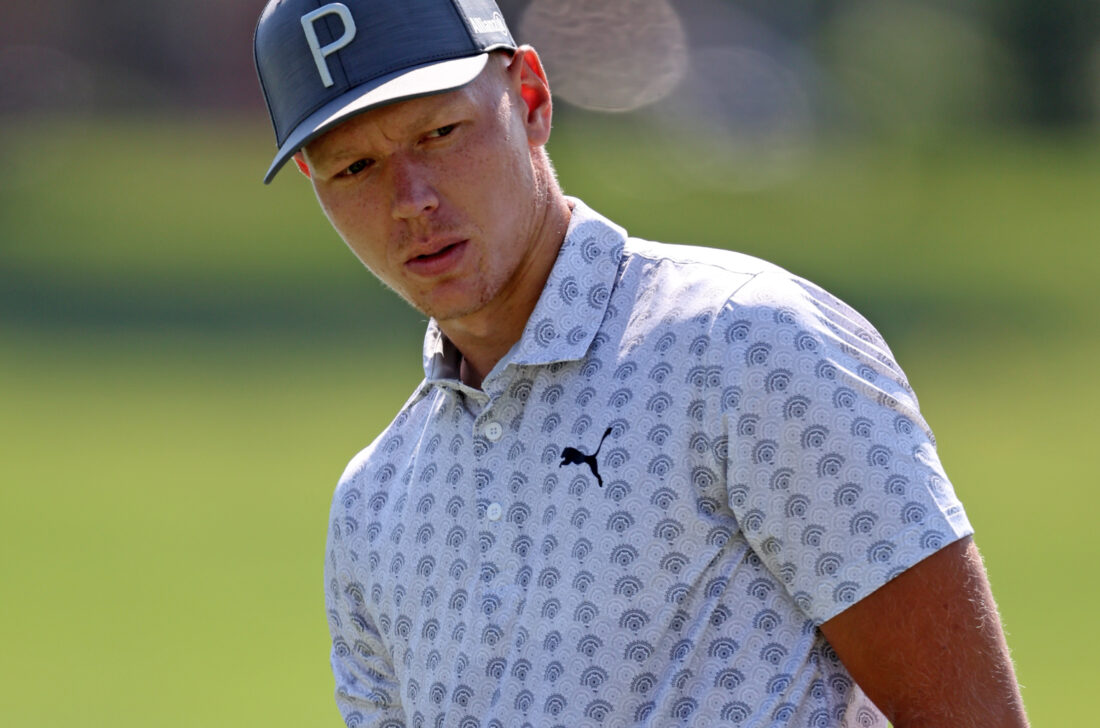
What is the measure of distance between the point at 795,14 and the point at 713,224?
403 centimetres

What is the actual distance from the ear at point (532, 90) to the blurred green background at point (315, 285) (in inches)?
164

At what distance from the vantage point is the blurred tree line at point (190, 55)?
15398 mm

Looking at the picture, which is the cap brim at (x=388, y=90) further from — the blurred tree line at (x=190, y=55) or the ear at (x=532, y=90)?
the blurred tree line at (x=190, y=55)

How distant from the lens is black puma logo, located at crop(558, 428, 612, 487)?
1.50 m

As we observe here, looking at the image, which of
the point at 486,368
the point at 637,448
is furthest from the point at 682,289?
the point at 486,368

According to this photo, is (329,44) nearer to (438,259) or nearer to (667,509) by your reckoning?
(438,259)

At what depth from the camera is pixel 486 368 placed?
1.71 m

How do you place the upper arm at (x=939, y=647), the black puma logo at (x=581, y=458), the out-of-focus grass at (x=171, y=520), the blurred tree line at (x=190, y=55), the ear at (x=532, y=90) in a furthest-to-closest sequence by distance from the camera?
the blurred tree line at (x=190, y=55)
the out-of-focus grass at (x=171, y=520)
the ear at (x=532, y=90)
the black puma logo at (x=581, y=458)
the upper arm at (x=939, y=647)

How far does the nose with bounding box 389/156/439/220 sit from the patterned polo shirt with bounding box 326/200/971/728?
0.52ft

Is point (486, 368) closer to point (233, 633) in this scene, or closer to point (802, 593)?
point (802, 593)

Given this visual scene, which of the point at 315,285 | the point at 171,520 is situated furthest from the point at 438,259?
the point at 315,285

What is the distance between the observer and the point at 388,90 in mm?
1587

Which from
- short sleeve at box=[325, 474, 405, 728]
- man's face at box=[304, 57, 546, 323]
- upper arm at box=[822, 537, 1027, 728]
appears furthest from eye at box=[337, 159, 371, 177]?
upper arm at box=[822, 537, 1027, 728]

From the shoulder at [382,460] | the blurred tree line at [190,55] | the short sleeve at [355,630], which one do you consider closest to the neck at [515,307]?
the shoulder at [382,460]
